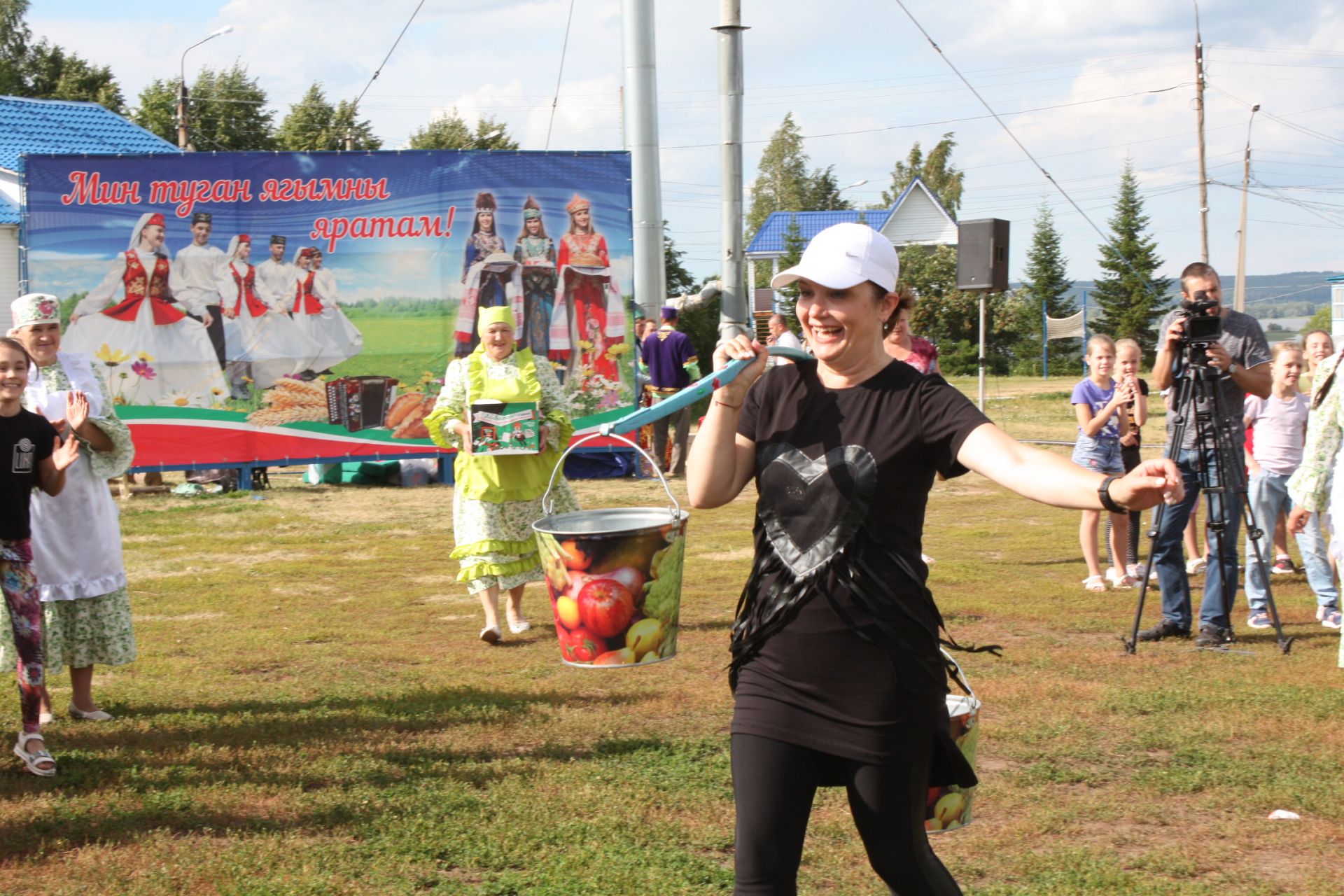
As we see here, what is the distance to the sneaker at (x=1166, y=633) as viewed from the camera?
8.27 meters

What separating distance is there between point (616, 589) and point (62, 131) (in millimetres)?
35218

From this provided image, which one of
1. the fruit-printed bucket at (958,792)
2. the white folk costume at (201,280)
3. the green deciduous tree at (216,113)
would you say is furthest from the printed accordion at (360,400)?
the green deciduous tree at (216,113)

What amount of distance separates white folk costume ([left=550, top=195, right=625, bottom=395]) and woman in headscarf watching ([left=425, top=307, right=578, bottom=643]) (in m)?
9.57

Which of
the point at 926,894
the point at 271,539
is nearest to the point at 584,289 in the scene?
the point at 271,539

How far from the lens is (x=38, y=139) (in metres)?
34.2

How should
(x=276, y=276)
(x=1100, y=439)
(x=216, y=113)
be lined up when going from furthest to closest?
1. (x=216, y=113)
2. (x=276, y=276)
3. (x=1100, y=439)

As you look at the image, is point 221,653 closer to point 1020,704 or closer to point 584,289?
point 1020,704

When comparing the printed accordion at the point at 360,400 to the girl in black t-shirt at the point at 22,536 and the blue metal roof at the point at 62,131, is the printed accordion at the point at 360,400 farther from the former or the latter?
the blue metal roof at the point at 62,131

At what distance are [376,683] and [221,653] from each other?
151 cm

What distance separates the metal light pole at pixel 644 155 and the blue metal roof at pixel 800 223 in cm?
4378

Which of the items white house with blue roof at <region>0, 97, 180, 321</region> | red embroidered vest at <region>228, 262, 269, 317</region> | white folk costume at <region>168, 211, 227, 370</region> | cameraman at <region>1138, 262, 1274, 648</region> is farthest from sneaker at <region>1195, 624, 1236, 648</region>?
white house with blue roof at <region>0, 97, 180, 321</region>

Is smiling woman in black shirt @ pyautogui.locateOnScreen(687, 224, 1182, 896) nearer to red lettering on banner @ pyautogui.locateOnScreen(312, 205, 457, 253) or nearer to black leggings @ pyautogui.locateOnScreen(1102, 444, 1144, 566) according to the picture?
black leggings @ pyautogui.locateOnScreen(1102, 444, 1144, 566)

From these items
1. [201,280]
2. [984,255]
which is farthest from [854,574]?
[201,280]

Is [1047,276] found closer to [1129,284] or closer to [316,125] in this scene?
[1129,284]
